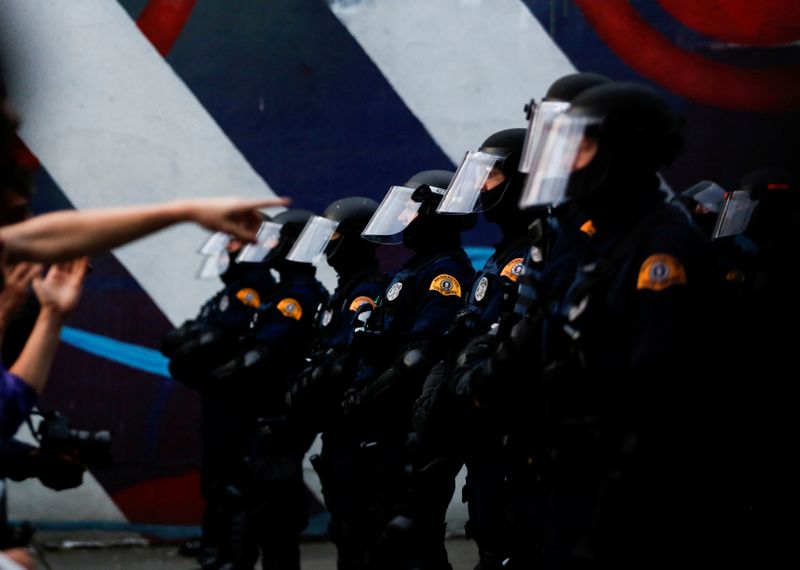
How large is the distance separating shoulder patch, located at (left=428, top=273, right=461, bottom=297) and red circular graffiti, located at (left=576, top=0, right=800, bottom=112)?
325cm

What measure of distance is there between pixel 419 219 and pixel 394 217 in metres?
0.16

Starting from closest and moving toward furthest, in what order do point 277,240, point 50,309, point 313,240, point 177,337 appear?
point 50,309
point 313,240
point 277,240
point 177,337

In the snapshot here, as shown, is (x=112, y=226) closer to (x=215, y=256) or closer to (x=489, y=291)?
(x=489, y=291)

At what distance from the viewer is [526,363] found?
12.1 feet

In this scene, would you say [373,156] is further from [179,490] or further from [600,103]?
[600,103]

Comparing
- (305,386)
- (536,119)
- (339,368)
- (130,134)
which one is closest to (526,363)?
(536,119)

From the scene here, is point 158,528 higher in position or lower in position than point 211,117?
lower

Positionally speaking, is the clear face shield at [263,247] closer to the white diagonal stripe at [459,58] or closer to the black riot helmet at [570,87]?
the white diagonal stripe at [459,58]

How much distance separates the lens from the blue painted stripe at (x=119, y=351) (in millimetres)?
8547

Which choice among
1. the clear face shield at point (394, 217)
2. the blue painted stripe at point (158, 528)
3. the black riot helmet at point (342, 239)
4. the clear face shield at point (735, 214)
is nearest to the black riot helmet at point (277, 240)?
the black riot helmet at point (342, 239)

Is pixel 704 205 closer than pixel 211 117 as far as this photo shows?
Yes

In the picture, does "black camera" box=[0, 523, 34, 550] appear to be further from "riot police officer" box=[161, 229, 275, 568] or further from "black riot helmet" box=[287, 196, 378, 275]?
"riot police officer" box=[161, 229, 275, 568]

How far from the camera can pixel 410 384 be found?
552 centimetres

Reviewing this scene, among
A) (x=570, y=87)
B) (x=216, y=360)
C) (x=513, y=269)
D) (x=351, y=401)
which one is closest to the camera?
A: (x=570, y=87)
